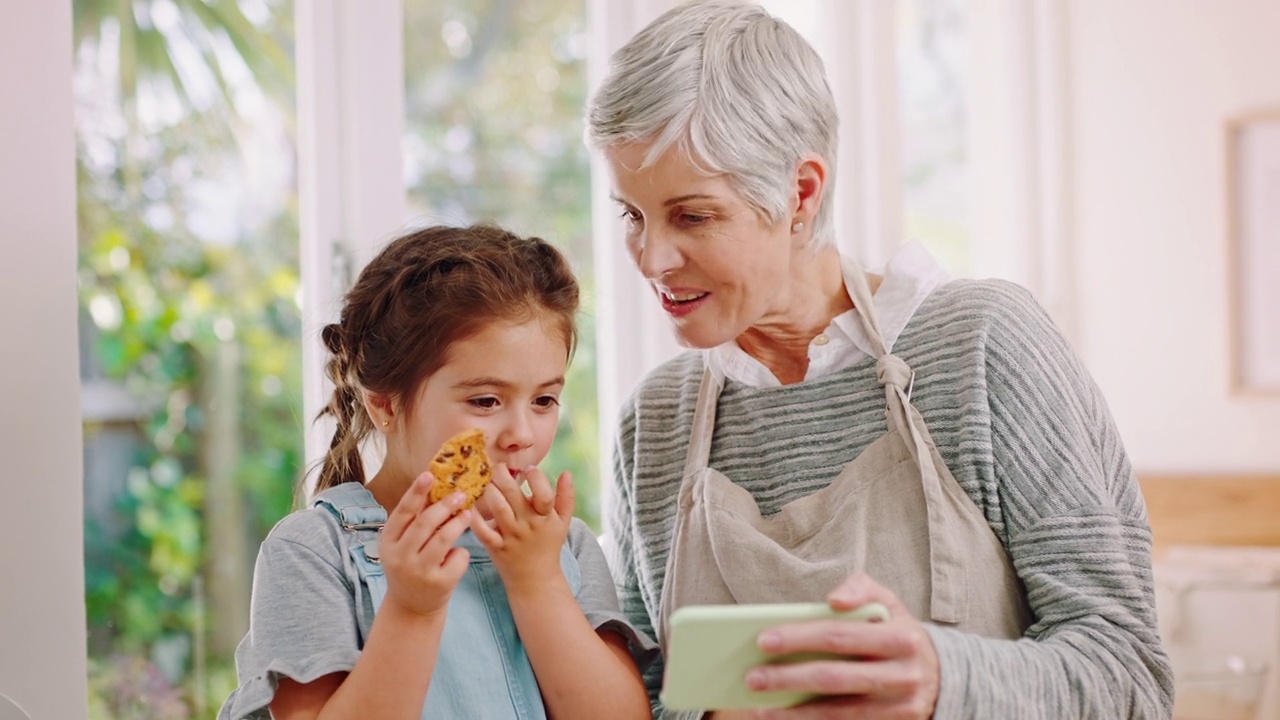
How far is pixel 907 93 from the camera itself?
4223 mm

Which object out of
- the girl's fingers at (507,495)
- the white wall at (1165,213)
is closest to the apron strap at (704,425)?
the girl's fingers at (507,495)

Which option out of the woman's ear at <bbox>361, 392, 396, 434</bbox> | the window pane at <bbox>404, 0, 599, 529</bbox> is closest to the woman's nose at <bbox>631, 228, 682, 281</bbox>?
the woman's ear at <bbox>361, 392, 396, 434</bbox>

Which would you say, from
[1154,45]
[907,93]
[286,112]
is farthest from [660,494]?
[1154,45]

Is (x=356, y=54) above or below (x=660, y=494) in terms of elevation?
above

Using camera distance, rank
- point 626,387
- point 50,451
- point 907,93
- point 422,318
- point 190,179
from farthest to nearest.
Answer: point 907,93, point 626,387, point 190,179, point 50,451, point 422,318

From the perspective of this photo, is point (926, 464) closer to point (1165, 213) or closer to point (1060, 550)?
point (1060, 550)

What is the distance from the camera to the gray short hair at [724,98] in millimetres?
1544

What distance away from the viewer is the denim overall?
1.47 m

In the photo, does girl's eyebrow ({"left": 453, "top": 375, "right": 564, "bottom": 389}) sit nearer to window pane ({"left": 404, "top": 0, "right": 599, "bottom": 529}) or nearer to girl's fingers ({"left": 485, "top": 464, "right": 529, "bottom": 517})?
girl's fingers ({"left": 485, "top": 464, "right": 529, "bottom": 517})

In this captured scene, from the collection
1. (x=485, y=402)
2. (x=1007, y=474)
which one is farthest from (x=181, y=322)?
(x=1007, y=474)

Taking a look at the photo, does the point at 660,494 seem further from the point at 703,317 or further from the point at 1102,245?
the point at 1102,245

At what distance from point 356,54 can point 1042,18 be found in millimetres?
2903

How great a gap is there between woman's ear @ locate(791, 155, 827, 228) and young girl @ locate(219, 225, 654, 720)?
0.32m

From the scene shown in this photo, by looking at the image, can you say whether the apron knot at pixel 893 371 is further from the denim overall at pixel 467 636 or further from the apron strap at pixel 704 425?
the denim overall at pixel 467 636
